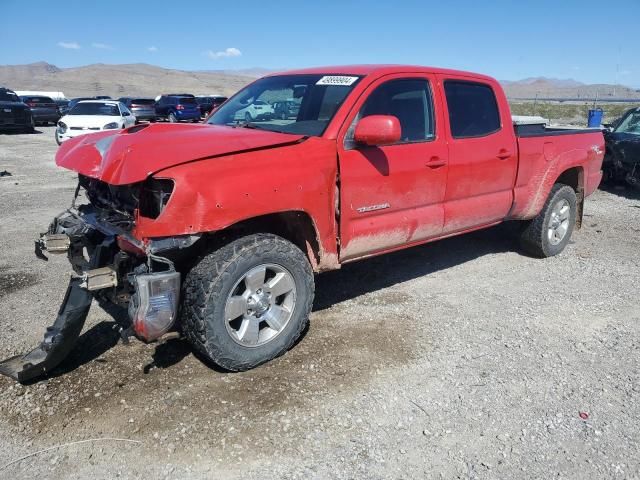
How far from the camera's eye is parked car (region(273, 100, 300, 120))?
13.7 ft

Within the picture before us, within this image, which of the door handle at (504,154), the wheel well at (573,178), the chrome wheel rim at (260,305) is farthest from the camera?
the wheel well at (573,178)

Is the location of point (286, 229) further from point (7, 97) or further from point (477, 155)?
point (7, 97)

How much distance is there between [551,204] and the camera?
581 centimetres

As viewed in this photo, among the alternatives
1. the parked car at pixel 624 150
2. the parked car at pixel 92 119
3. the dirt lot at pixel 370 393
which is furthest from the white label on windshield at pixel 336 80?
the parked car at pixel 92 119

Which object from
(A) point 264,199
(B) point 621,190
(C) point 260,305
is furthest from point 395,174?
(B) point 621,190

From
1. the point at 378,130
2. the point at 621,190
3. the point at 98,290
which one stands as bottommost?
the point at 621,190

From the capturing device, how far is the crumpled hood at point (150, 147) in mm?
2971

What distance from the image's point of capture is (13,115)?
70.3 ft

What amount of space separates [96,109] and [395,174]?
1630cm

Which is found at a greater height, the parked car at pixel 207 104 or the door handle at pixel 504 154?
the parked car at pixel 207 104

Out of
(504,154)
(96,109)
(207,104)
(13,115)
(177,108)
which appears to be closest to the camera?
(504,154)

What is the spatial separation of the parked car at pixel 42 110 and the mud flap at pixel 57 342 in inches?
1122

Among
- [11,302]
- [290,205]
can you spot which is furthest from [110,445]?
[11,302]

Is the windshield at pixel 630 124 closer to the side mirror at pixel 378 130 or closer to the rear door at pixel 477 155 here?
the rear door at pixel 477 155
